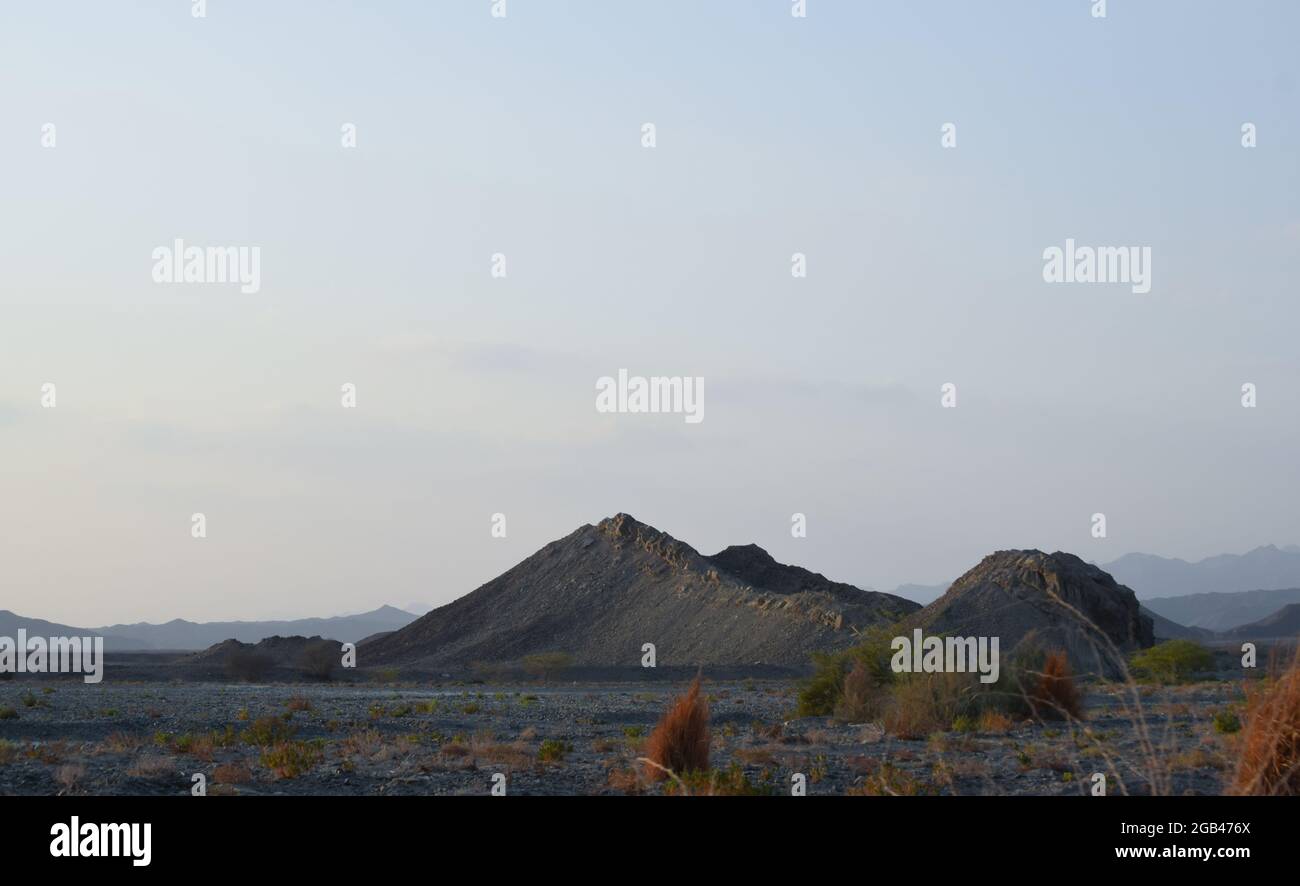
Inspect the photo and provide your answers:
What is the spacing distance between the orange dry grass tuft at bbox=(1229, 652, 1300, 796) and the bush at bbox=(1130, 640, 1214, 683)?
38.3 m

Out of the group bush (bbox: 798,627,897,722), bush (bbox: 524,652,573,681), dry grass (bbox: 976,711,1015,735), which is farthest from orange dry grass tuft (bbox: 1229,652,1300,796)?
bush (bbox: 524,652,573,681)

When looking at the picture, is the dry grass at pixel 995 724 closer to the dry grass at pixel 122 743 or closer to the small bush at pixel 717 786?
the small bush at pixel 717 786

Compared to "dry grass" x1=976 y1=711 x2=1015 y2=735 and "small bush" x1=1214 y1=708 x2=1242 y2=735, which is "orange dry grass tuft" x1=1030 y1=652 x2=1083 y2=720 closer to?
"dry grass" x1=976 y1=711 x2=1015 y2=735

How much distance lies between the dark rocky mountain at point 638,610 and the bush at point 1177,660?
58.9 feet

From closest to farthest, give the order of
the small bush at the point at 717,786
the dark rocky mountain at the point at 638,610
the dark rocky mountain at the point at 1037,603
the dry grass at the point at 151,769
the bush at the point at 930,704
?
the small bush at the point at 717,786, the dry grass at the point at 151,769, the bush at the point at 930,704, the dark rocky mountain at the point at 1037,603, the dark rocky mountain at the point at 638,610

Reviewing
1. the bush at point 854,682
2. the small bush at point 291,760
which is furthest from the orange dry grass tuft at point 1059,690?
the small bush at point 291,760

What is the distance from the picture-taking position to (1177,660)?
165 ft

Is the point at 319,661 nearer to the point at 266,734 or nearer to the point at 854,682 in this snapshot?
the point at 854,682

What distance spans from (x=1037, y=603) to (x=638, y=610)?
28.6m

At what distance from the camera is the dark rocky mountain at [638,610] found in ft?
237

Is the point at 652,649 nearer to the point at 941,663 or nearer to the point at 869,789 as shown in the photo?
the point at 941,663
